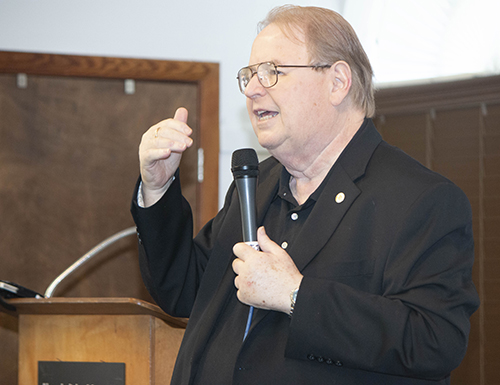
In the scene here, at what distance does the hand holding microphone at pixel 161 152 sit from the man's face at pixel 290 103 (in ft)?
0.61

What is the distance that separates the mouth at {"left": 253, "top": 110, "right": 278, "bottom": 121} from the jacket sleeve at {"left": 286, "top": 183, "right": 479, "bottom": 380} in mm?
421

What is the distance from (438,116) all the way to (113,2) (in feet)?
6.59

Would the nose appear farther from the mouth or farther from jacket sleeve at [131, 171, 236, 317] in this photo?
jacket sleeve at [131, 171, 236, 317]

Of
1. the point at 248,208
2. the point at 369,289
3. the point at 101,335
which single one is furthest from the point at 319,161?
the point at 101,335

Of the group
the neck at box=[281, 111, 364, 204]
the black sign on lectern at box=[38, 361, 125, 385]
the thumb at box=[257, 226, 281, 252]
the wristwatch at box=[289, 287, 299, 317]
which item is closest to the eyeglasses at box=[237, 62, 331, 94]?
the neck at box=[281, 111, 364, 204]

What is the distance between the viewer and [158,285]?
1445 mm

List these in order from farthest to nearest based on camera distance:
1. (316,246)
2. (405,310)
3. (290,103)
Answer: (290,103) → (316,246) → (405,310)

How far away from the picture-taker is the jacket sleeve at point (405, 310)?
40.1 inches

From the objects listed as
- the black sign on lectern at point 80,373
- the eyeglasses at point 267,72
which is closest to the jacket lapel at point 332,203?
the eyeglasses at point 267,72

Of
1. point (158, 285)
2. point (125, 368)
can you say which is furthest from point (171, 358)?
point (158, 285)

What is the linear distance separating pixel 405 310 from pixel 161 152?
2.04 ft

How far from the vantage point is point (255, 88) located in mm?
1342

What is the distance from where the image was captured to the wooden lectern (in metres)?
1.62

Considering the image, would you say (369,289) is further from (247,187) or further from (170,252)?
(170,252)
